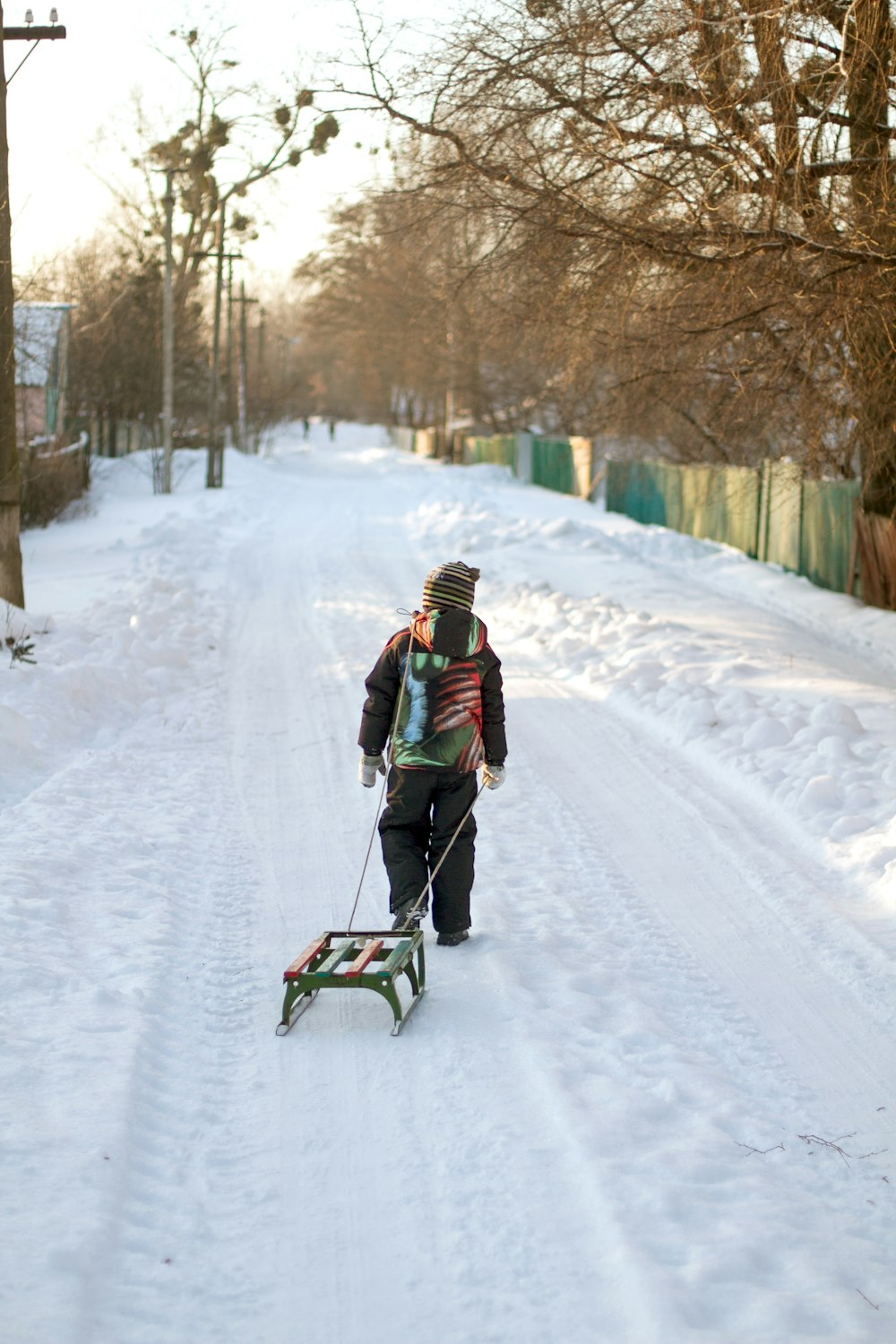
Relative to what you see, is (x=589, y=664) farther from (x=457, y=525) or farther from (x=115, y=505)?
(x=115, y=505)

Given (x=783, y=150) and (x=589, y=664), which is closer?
(x=783, y=150)

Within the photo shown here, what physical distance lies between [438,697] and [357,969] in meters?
1.42

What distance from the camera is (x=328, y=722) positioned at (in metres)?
10.2

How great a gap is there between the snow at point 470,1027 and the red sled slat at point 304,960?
25 centimetres

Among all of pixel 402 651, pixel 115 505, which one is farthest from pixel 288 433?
pixel 402 651

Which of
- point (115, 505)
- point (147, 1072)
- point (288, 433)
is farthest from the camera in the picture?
point (288, 433)

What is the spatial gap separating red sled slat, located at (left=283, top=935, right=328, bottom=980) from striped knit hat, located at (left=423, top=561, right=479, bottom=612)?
1581 millimetres

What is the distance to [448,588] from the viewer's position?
5.95 m

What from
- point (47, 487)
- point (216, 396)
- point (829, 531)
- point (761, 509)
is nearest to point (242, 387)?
point (216, 396)

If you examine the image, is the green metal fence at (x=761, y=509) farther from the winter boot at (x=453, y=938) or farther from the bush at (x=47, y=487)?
the bush at (x=47, y=487)

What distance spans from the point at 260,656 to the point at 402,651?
7037 millimetres

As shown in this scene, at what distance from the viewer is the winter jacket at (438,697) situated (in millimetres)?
5938

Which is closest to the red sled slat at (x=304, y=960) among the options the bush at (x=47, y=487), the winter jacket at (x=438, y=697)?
the winter jacket at (x=438, y=697)

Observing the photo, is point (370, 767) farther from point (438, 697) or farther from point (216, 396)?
point (216, 396)
